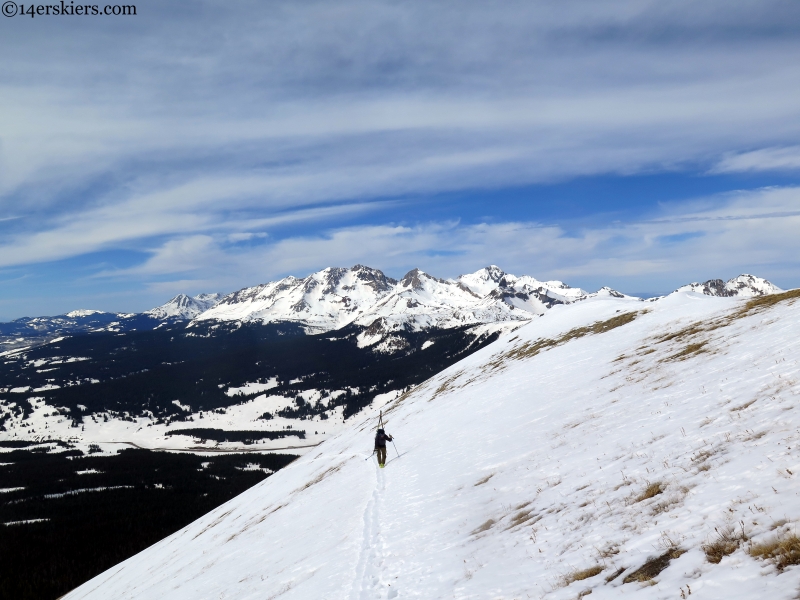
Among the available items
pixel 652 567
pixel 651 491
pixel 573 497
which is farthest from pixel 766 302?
pixel 652 567

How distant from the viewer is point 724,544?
327 inches

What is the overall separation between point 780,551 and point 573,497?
Result: 7005 millimetres

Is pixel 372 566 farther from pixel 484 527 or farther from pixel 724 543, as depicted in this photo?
pixel 724 543

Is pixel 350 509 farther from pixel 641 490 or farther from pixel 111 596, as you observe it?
pixel 111 596

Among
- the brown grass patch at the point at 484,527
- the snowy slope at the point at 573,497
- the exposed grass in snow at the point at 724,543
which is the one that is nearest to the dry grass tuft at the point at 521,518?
the snowy slope at the point at 573,497

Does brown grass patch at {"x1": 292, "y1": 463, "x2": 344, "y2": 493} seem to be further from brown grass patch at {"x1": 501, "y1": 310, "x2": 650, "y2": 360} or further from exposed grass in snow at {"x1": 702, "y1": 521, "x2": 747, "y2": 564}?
exposed grass in snow at {"x1": 702, "y1": 521, "x2": 747, "y2": 564}

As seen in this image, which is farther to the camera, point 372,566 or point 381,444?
point 381,444

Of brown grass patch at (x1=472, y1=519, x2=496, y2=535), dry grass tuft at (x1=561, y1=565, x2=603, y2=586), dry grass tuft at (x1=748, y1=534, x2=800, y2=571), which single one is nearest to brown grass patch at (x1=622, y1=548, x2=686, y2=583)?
dry grass tuft at (x1=561, y1=565, x2=603, y2=586)

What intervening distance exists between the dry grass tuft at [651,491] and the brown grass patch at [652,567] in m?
2.88

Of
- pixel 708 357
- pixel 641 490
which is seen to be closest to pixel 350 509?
pixel 641 490

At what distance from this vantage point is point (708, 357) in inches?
958

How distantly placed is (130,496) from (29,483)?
187ft

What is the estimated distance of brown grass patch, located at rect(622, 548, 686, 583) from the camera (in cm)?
852

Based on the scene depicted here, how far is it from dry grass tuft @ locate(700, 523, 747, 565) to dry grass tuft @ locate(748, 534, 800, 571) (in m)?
0.42
